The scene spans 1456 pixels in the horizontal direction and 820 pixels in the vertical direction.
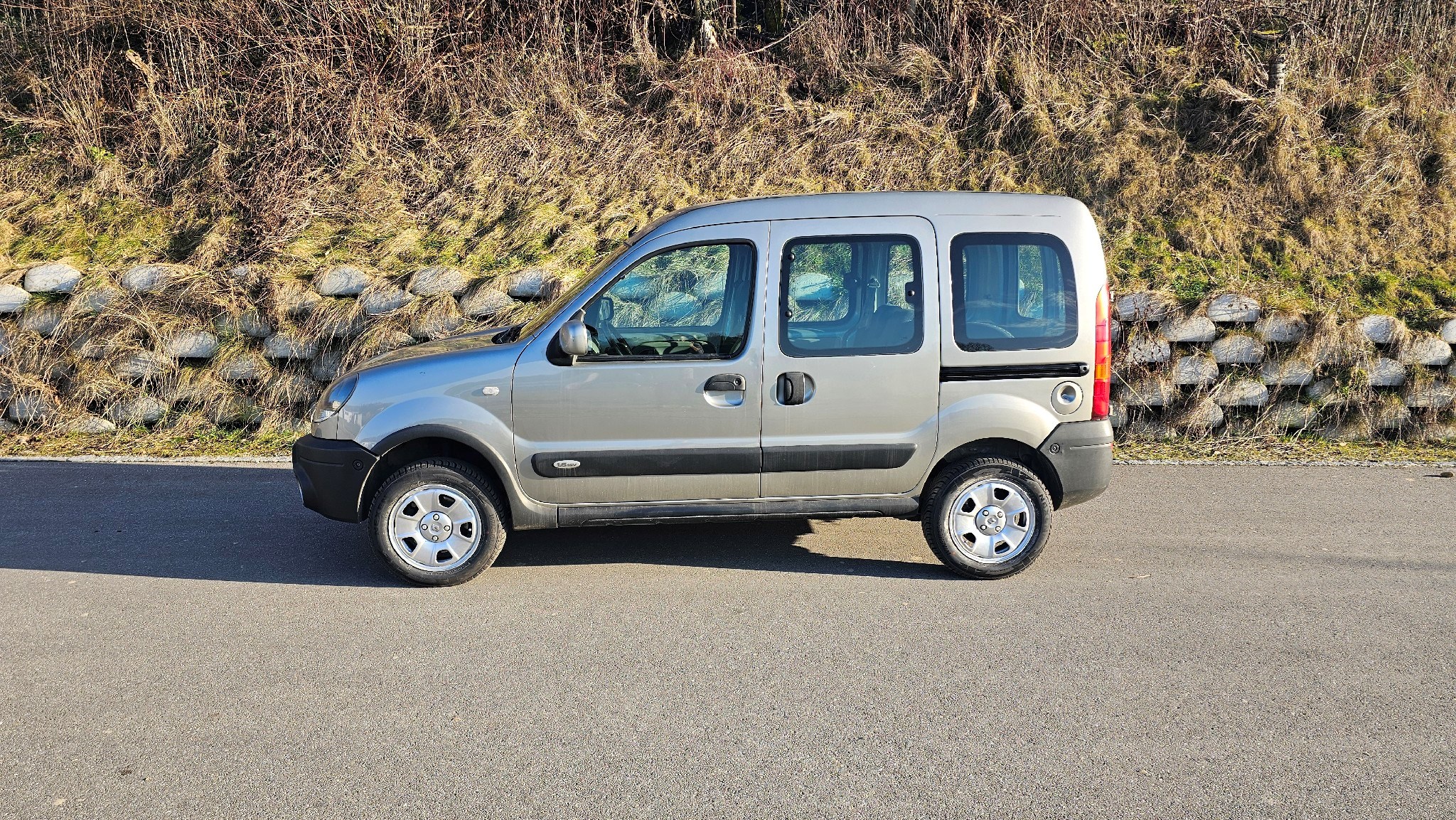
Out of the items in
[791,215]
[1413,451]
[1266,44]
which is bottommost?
[1413,451]

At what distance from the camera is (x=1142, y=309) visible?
9.66m

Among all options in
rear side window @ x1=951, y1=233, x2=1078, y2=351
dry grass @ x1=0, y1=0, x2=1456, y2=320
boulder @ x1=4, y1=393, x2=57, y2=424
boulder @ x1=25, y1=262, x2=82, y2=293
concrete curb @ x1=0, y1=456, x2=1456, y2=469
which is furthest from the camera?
dry grass @ x1=0, y1=0, x2=1456, y2=320

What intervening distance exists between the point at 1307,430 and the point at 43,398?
10370 millimetres

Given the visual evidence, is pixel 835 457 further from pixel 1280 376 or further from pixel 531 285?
Answer: pixel 1280 376

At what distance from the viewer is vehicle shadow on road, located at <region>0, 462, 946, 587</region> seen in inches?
249

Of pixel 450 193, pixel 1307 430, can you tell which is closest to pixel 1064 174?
pixel 1307 430

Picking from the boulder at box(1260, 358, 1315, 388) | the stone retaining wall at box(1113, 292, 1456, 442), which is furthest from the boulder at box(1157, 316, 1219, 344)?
the boulder at box(1260, 358, 1315, 388)

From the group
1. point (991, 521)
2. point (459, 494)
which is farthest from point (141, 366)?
point (991, 521)

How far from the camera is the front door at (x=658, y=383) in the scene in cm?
588

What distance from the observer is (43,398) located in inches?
390

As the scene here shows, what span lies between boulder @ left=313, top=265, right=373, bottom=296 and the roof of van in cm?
501

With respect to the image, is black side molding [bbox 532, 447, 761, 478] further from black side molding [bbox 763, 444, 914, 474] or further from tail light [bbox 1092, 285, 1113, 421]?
tail light [bbox 1092, 285, 1113, 421]

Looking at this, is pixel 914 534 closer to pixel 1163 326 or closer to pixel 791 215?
pixel 791 215

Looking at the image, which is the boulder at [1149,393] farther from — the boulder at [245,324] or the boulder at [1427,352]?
the boulder at [245,324]
